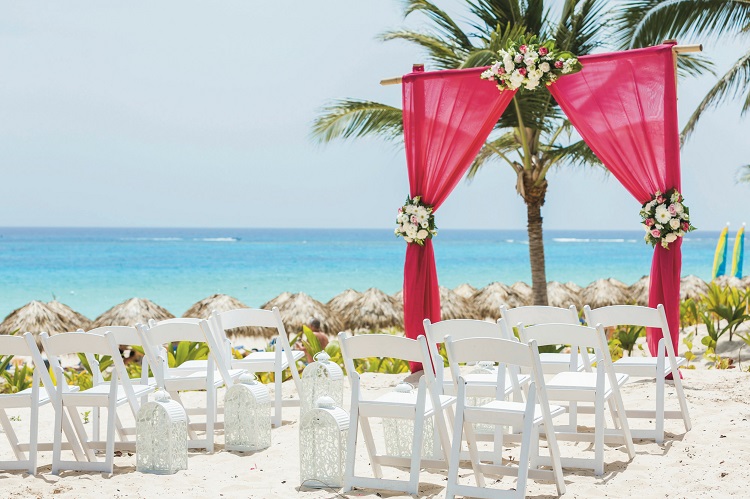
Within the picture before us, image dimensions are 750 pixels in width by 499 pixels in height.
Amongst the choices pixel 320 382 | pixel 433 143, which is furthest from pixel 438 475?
pixel 433 143

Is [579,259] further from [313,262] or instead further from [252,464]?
[252,464]

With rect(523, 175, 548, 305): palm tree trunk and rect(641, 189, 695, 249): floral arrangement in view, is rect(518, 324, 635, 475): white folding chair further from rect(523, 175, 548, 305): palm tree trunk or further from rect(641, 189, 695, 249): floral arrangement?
Answer: rect(523, 175, 548, 305): palm tree trunk

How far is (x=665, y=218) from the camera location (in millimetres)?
6352

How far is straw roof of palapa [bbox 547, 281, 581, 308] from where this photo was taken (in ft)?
44.7

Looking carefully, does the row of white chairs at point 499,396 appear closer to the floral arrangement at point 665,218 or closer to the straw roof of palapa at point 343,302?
the floral arrangement at point 665,218

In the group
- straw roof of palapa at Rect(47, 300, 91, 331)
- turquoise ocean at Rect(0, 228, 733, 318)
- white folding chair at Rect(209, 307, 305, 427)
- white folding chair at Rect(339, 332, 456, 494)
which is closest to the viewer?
white folding chair at Rect(339, 332, 456, 494)

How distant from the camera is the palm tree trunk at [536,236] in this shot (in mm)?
9938

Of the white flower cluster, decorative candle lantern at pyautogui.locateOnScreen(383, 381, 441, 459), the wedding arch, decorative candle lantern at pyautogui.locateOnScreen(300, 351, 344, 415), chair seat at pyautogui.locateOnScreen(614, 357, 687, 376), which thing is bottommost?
decorative candle lantern at pyautogui.locateOnScreen(383, 381, 441, 459)

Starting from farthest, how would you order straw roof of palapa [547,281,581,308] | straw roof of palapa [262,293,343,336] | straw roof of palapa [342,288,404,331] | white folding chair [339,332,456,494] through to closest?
straw roof of palapa [547,281,581,308] < straw roof of palapa [342,288,404,331] < straw roof of palapa [262,293,343,336] < white folding chair [339,332,456,494]

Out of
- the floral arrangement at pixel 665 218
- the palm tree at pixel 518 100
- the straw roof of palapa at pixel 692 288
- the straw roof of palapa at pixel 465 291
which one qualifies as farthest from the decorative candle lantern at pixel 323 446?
the straw roof of palapa at pixel 692 288

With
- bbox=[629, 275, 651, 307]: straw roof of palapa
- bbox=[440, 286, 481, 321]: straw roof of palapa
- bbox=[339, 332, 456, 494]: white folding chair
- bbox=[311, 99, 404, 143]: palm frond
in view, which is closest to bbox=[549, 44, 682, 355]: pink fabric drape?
bbox=[311, 99, 404, 143]: palm frond

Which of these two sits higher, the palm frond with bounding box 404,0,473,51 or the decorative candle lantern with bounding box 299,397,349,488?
the palm frond with bounding box 404,0,473,51

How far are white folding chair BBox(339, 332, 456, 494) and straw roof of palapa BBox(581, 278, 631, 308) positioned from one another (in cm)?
1027

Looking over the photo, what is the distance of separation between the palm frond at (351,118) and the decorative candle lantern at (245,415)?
14.8 ft
